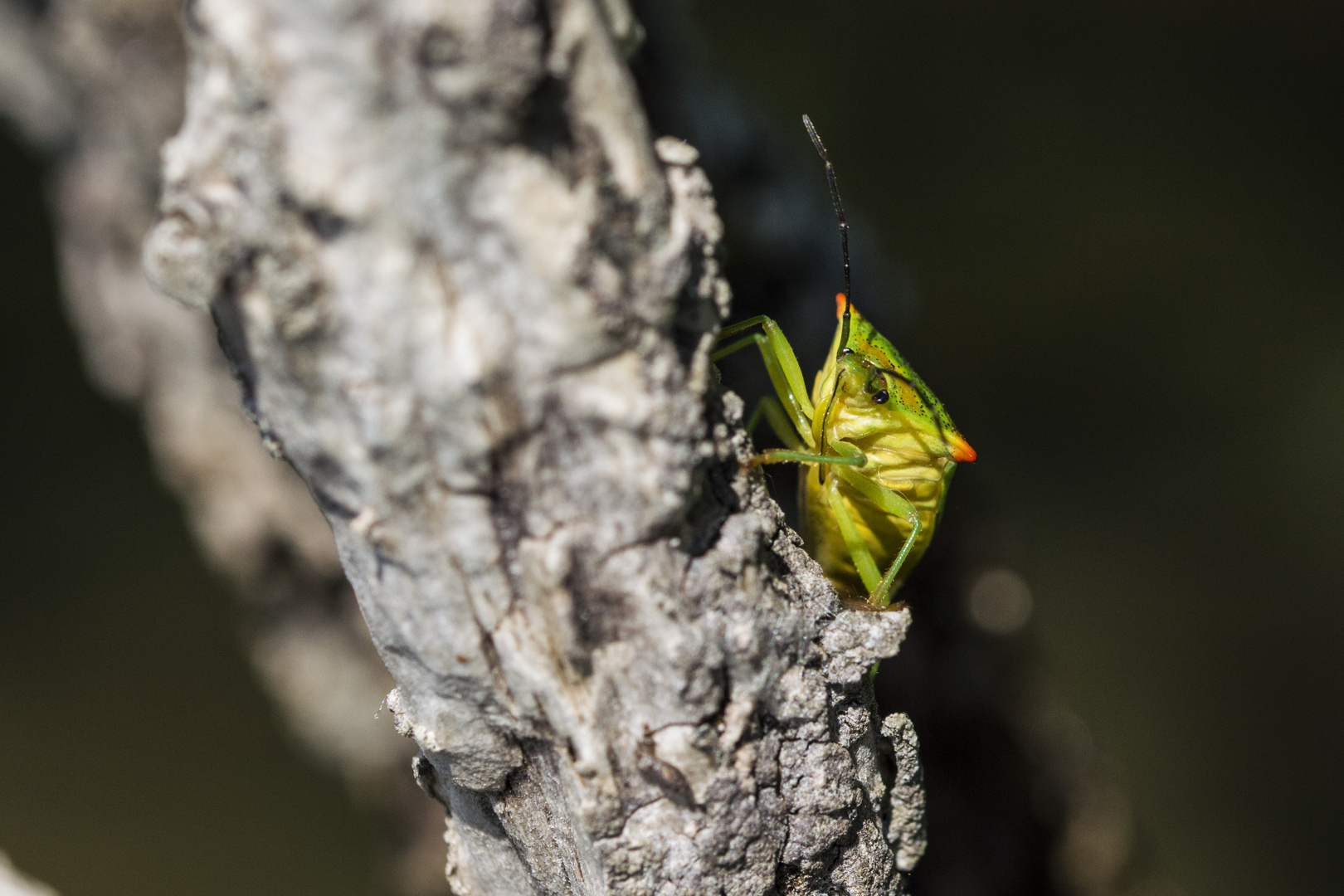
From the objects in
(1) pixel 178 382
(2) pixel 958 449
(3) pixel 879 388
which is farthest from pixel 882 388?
(1) pixel 178 382

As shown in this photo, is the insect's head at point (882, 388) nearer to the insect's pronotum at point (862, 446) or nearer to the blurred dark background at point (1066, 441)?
the insect's pronotum at point (862, 446)

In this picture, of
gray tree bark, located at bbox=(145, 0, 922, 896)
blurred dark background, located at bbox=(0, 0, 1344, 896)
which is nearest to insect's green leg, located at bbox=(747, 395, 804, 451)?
gray tree bark, located at bbox=(145, 0, 922, 896)

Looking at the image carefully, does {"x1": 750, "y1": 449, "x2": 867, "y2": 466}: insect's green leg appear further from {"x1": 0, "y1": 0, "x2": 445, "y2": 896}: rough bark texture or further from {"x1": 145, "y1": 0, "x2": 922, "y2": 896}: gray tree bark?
{"x1": 0, "y1": 0, "x2": 445, "y2": 896}: rough bark texture

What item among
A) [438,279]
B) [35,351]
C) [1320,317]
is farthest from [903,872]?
[35,351]

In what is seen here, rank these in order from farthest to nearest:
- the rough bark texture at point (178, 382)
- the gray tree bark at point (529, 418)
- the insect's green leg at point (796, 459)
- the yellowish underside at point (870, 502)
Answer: the rough bark texture at point (178, 382) → the yellowish underside at point (870, 502) → the insect's green leg at point (796, 459) → the gray tree bark at point (529, 418)

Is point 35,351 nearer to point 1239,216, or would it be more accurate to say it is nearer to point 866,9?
point 866,9

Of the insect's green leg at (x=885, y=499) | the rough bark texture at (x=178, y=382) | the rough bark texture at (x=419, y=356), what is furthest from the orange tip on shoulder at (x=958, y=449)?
the rough bark texture at (x=178, y=382)
